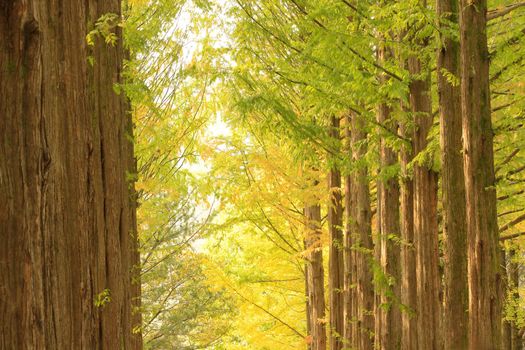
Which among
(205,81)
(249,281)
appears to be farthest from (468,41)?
(249,281)

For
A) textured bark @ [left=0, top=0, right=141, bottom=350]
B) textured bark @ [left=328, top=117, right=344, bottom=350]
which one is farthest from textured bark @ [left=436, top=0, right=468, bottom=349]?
textured bark @ [left=328, top=117, right=344, bottom=350]

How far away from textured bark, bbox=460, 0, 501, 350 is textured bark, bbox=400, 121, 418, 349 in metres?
2.29

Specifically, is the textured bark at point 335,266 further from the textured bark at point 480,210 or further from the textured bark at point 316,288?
the textured bark at point 480,210

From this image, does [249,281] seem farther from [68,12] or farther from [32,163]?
[32,163]

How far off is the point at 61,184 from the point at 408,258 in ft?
17.3

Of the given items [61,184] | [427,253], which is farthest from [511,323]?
[61,184]

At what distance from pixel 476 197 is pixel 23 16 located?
434 centimetres

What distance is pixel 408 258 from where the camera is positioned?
322 inches

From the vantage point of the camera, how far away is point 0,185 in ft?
6.98

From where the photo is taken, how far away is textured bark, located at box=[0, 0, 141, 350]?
7.04ft

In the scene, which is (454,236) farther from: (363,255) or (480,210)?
(363,255)

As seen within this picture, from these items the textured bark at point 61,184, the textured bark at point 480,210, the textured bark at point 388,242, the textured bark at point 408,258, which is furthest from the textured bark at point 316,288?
the textured bark at point 480,210

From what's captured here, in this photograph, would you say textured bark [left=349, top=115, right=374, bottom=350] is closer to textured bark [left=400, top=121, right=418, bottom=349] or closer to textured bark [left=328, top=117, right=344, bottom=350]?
textured bark [left=328, top=117, right=344, bottom=350]

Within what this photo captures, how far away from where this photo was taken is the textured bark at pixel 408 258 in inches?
315
